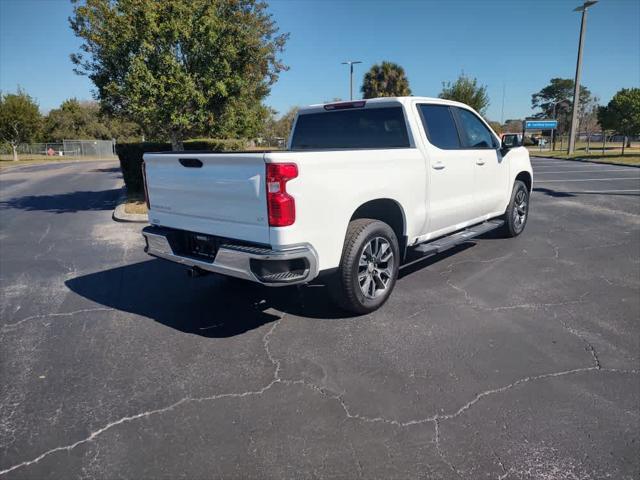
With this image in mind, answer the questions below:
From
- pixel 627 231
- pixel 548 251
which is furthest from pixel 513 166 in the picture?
pixel 627 231

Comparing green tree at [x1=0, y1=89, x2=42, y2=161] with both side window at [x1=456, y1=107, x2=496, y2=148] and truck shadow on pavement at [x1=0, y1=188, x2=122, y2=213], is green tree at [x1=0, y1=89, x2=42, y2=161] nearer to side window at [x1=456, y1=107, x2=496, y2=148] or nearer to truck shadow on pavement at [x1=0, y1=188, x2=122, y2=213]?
truck shadow on pavement at [x1=0, y1=188, x2=122, y2=213]

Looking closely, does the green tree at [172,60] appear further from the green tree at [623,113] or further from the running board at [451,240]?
the green tree at [623,113]

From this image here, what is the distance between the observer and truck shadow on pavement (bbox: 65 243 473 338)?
4.34 metres

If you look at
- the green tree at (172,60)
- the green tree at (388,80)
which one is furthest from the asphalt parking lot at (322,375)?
the green tree at (388,80)

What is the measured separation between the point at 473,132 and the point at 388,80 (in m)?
40.3

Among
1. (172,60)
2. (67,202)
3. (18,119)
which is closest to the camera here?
(172,60)

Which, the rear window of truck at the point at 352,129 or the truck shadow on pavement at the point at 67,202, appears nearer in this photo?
the rear window of truck at the point at 352,129

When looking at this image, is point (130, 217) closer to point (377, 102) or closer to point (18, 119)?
point (377, 102)

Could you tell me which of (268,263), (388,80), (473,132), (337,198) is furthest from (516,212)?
(388,80)

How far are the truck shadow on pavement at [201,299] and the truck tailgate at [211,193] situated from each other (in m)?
0.92

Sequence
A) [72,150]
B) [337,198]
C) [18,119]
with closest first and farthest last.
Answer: [337,198], [18,119], [72,150]

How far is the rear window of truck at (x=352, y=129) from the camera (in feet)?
16.2

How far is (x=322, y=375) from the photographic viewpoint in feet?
11.0

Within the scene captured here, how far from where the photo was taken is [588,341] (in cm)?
386
